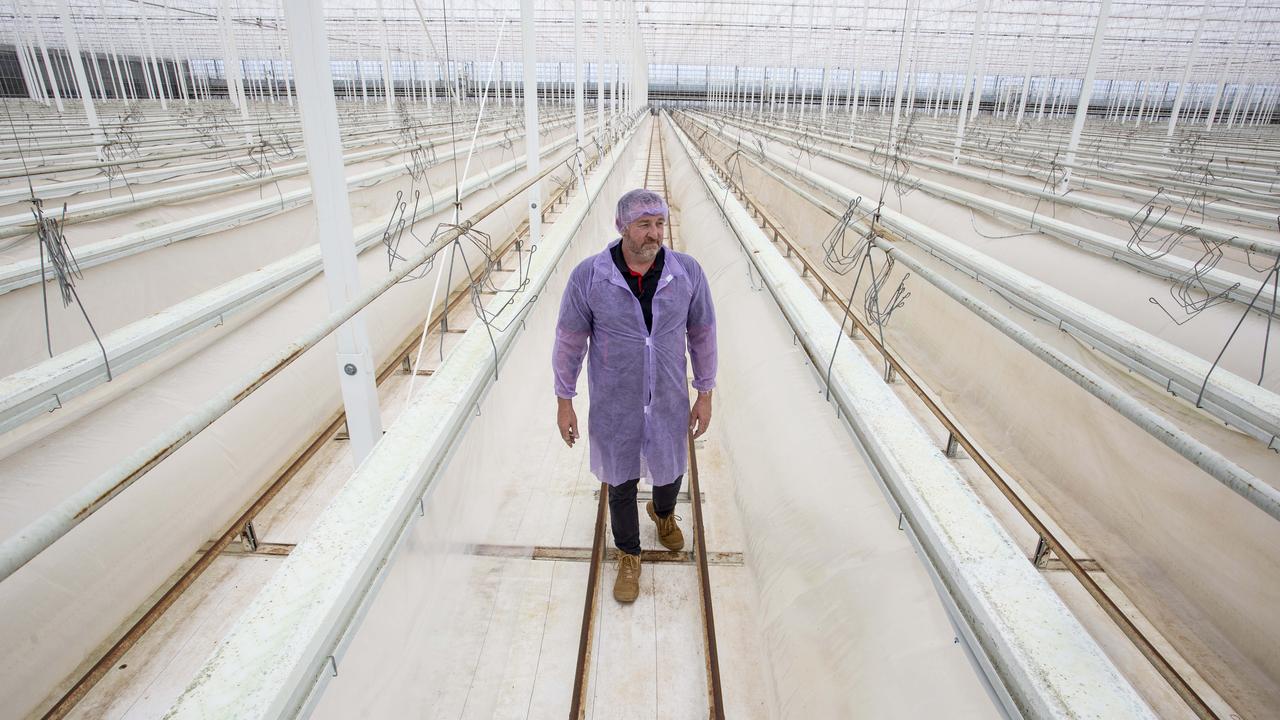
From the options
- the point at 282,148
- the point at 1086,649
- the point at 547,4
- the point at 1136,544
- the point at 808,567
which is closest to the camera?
the point at 1086,649

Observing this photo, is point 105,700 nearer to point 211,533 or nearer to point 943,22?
point 211,533

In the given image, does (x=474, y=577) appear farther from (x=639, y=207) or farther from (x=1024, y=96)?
(x=1024, y=96)

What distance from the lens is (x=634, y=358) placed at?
1920mm

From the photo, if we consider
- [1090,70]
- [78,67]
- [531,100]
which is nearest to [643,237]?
[531,100]

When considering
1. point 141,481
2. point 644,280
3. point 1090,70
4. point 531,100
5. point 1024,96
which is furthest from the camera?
point 1024,96

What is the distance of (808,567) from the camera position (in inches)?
64.4

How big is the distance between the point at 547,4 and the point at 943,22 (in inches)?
503

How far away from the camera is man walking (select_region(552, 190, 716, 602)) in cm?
184

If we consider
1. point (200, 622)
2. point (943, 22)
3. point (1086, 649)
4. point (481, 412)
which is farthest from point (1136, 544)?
point (943, 22)

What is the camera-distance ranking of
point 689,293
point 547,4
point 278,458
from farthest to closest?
point 547,4 < point 278,458 < point 689,293

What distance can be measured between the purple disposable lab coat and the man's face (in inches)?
2.8

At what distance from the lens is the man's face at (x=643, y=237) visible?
5.80 ft

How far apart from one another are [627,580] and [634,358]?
76cm

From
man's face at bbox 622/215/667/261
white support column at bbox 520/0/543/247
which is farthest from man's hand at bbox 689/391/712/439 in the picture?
white support column at bbox 520/0/543/247
